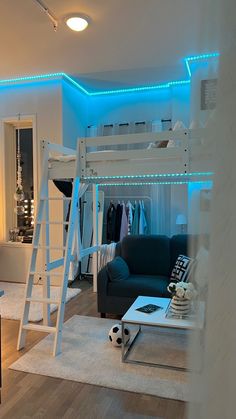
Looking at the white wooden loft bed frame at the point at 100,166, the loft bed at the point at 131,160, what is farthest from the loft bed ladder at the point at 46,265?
the loft bed at the point at 131,160

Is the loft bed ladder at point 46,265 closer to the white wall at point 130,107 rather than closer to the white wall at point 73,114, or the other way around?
the white wall at point 73,114

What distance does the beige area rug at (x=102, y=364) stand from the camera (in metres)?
2.39

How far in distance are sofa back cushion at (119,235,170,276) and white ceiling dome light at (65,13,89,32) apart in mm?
2604

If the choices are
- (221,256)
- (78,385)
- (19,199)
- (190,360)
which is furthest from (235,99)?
(19,199)

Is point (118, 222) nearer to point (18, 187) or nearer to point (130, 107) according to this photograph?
point (18, 187)

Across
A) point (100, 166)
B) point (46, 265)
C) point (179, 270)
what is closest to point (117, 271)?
point (179, 270)

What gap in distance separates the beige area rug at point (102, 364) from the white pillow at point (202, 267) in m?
1.78

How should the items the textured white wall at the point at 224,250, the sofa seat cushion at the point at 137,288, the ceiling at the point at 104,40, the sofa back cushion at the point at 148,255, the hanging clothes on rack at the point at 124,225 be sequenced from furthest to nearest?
1. the hanging clothes on rack at the point at 124,225
2. the sofa back cushion at the point at 148,255
3. the sofa seat cushion at the point at 137,288
4. the ceiling at the point at 104,40
5. the textured white wall at the point at 224,250

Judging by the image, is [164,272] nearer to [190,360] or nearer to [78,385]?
[78,385]

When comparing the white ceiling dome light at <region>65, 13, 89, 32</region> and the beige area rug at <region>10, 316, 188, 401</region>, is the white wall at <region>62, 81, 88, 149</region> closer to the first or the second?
the white ceiling dome light at <region>65, 13, 89, 32</region>

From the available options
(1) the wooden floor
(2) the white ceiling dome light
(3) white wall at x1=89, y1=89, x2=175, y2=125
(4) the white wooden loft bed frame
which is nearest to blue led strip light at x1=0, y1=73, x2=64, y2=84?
(3) white wall at x1=89, y1=89, x2=175, y2=125

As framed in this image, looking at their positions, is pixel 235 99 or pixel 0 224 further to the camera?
pixel 0 224

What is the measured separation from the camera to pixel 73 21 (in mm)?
3355

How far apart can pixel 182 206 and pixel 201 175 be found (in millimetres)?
4573
